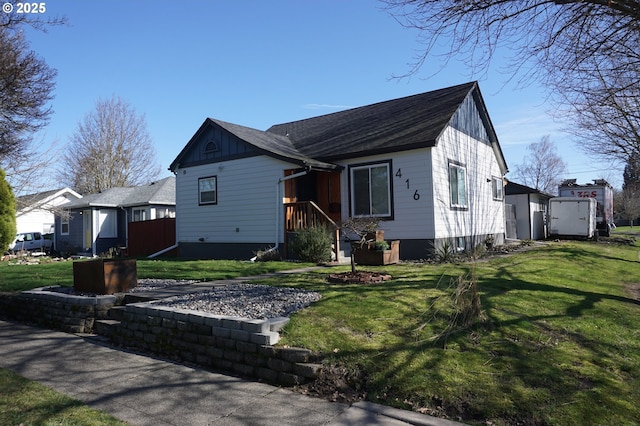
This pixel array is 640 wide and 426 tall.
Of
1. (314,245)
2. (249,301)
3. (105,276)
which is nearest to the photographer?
(249,301)

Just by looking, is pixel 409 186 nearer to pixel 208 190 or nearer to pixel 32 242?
pixel 208 190

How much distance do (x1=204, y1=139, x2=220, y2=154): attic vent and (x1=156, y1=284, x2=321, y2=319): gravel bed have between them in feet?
30.6

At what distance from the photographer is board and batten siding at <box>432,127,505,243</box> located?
13125 millimetres

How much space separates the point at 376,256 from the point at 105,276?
5.94 m

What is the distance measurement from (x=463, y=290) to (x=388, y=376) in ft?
6.17

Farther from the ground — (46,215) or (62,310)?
(46,215)

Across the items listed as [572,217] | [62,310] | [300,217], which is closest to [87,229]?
[300,217]

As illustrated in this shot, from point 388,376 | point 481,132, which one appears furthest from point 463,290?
point 481,132

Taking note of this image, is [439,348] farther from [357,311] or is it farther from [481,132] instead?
[481,132]

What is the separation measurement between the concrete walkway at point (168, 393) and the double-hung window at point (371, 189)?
9092 millimetres

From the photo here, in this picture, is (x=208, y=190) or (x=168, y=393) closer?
(x=168, y=393)

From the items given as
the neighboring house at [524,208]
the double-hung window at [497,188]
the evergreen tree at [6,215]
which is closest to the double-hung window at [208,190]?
the evergreen tree at [6,215]

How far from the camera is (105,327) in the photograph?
692cm

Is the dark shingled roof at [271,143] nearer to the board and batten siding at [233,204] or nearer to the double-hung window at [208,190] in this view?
the board and batten siding at [233,204]
